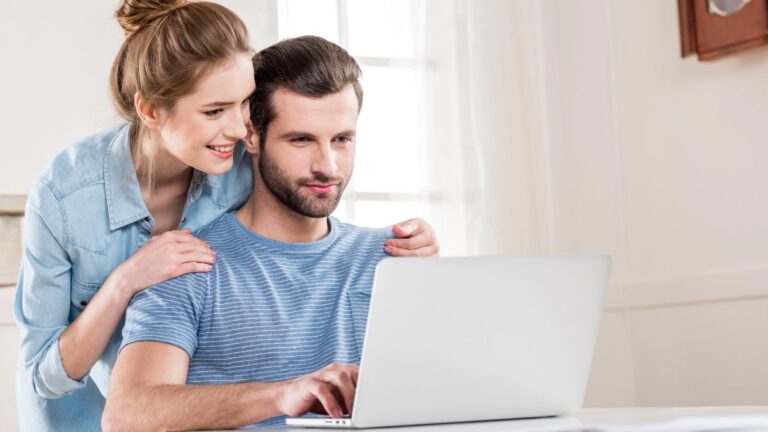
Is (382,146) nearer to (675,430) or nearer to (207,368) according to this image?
(207,368)

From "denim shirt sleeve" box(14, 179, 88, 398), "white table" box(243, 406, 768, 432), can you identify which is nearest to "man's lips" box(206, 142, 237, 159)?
"denim shirt sleeve" box(14, 179, 88, 398)

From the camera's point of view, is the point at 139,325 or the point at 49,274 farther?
the point at 49,274

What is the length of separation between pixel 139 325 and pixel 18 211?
0.93 meters

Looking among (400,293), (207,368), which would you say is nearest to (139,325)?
(207,368)

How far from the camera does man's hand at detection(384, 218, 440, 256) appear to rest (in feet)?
6.56

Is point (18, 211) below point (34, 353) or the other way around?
the other way around

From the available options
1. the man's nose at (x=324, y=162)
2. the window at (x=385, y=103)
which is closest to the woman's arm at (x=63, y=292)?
the man's nose at (x=324, y=162)

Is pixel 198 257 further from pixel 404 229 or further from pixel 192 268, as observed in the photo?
pixel 404 229

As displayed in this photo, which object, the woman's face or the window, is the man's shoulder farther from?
the window

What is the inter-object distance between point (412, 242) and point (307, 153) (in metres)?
0.27

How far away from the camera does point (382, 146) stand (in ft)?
9.91

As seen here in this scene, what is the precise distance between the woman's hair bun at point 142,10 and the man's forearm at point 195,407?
28.0 inches

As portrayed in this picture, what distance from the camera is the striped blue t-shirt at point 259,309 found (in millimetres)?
1760

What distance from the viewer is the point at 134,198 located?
6.28ft
